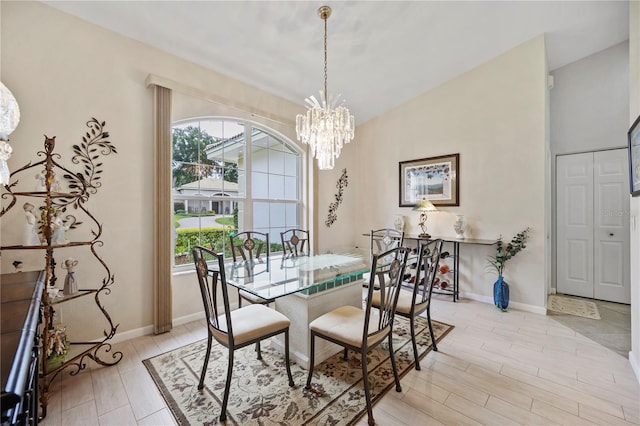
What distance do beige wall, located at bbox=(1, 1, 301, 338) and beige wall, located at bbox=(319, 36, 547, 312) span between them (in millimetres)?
2685

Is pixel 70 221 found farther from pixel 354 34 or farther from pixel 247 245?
pixel 354 34

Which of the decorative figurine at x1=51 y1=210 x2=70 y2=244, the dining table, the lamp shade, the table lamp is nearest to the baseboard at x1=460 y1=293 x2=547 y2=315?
the table lamp

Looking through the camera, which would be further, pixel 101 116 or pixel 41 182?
pixel 101 116

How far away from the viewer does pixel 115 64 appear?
2592mm

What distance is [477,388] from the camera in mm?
1974

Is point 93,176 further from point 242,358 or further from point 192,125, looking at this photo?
point 242,358

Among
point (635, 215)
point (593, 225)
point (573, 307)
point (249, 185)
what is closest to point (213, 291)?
point (249, 185)

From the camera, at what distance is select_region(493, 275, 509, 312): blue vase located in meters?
3.46

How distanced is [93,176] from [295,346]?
2450mm

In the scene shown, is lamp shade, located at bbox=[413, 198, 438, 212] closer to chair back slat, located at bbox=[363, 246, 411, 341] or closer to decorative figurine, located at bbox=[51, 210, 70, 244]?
chair back slat, located at bbox=[363, 246, 411, 341]

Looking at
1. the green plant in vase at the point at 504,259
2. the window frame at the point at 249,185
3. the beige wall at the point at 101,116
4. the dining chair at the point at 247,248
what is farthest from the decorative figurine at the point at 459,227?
the beige wall at the point at 101,116

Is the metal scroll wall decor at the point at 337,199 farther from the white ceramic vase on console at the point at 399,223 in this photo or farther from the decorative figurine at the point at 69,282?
the decorative figurine at the point at 69,282

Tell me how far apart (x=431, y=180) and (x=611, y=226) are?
2460 mm

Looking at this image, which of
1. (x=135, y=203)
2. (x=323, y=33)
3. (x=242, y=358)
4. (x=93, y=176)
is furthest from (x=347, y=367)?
(x=323, y=33)
